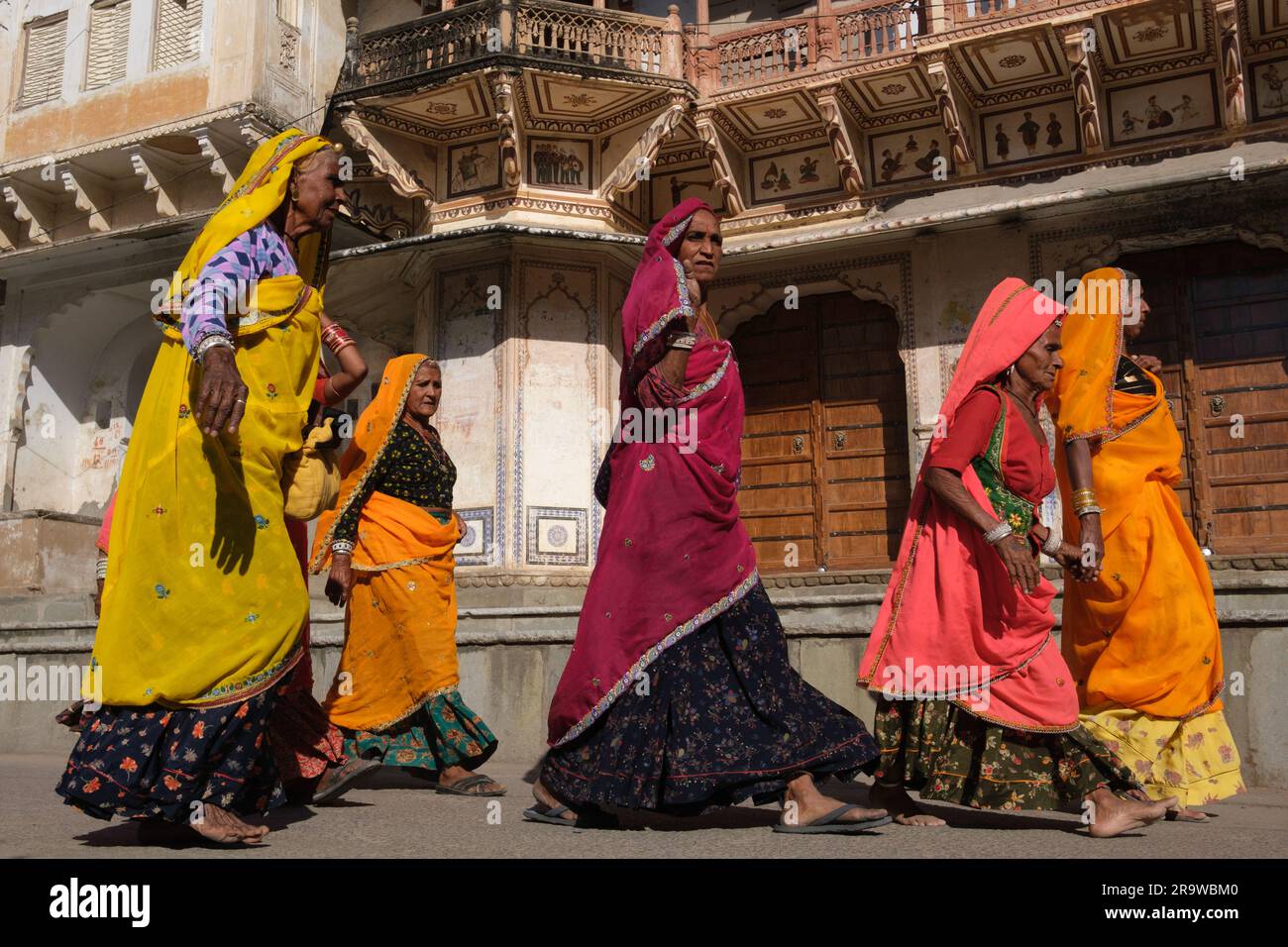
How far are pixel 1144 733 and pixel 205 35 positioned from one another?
12605mm

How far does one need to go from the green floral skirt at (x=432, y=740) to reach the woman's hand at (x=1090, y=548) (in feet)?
8.06

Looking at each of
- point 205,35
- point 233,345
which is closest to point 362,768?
point 233,345

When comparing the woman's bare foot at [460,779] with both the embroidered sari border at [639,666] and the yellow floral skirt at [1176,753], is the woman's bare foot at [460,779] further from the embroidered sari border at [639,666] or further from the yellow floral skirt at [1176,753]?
the yellow floral skirt at [1176,753]

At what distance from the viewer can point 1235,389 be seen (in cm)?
1072

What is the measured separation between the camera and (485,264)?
12195 millimetres

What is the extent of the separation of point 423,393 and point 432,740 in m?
1.54

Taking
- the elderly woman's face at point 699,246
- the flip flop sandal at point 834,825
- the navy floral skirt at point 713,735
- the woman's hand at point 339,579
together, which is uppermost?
the elderly woman's face at point 699,246

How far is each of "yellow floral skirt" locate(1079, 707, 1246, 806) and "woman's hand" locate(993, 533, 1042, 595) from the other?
36.3 inches

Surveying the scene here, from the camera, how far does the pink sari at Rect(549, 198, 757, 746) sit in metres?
3.58

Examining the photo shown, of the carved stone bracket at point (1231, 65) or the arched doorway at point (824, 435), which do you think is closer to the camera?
the carved stone bracket at point (1231, 65)

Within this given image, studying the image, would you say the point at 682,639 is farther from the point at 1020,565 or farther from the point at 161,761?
the point at 161,761

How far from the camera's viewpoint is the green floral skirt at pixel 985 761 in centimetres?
354

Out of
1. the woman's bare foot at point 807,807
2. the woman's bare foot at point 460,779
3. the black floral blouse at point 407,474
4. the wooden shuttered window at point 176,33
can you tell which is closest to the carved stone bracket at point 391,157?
the wooden shuttered window at point 176,33

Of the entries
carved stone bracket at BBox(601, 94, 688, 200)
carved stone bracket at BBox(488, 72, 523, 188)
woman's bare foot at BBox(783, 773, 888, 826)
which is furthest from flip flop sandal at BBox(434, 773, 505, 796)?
carved stone bracket at BBox(488, 72, 523, 188)
